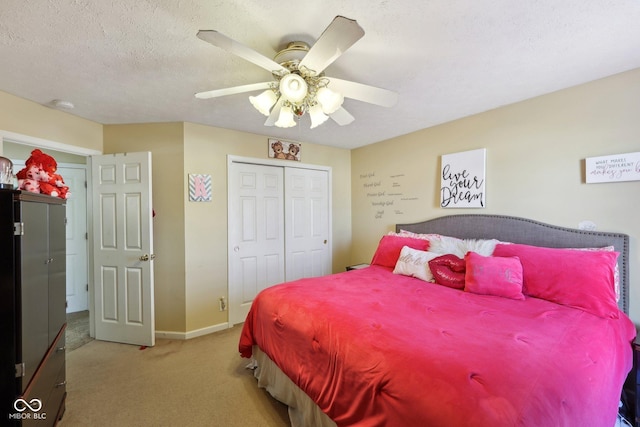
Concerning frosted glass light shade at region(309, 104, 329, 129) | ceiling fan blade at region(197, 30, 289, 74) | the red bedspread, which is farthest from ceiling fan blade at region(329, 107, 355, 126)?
the red bedspread

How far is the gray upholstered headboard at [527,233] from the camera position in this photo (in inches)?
71.6

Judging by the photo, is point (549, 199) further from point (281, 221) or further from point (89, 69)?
point (89, 69)

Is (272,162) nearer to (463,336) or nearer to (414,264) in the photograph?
(414,264)

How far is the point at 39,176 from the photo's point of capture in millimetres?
1577

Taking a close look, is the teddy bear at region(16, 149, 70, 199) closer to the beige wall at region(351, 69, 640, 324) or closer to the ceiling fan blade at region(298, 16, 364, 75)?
the ceiling fan blade at region(298, 16, 364, 75)

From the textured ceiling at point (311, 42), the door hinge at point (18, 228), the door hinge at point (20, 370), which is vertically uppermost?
the textured ceiling at point (311, 42)

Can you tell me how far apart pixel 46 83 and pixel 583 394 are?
142 inches

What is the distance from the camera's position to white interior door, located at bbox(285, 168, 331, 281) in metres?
3.62

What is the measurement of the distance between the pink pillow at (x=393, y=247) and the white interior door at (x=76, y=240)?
3899 mm

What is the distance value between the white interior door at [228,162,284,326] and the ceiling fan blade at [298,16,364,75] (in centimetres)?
209

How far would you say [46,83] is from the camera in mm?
1919

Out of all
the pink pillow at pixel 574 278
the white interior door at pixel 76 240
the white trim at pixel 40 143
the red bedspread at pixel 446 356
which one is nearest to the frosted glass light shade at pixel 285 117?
the red bedspread at pixel 446 356

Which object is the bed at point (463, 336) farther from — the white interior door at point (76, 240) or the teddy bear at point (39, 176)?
the white interior door at point (76, 240)

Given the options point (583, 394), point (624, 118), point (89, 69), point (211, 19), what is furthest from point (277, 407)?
point (624, 118)
